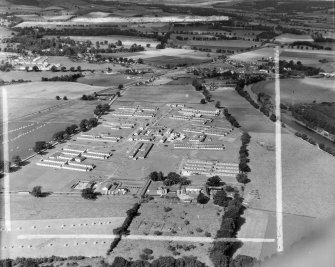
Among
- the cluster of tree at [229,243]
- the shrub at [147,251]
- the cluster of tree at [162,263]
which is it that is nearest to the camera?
the cluster of tree at [162,263]

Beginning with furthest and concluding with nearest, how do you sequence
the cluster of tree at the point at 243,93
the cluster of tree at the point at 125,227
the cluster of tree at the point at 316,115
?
the cluster of tree at the point at 243,93, the cluster of tree at the point at 316,115, the cluster of tree at the point at 125,227

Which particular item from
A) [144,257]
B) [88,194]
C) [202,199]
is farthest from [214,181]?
[144,257]

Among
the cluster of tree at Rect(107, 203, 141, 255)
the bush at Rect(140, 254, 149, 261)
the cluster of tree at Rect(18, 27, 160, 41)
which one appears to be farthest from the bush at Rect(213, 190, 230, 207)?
the cluster of tree at Rect(18, 27, 160, 41)

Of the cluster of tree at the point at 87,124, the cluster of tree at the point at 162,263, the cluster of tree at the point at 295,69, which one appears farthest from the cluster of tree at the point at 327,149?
the cluster of tree at the point at 295,69

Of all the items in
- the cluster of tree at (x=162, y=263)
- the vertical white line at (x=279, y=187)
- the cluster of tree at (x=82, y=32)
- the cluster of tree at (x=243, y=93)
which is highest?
the cluster of tree at (x=82, y=32)

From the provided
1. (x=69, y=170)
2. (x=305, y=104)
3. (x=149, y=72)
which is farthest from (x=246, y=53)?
(x=69, y=170)

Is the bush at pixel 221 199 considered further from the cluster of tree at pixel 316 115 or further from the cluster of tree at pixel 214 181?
the cluster of tree at pixel 316 115

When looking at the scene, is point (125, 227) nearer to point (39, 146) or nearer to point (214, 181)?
point (214, 181)
